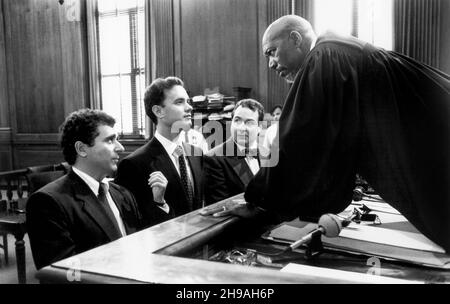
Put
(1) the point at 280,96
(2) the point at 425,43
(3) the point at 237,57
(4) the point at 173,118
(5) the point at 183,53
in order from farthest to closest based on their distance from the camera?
(5) the point at 183,53, (3) the point at 237,57, (1) the point at 280,96, (2) the point at 425,43, (4) the point at 173,118

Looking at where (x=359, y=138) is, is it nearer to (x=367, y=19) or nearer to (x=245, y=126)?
(x=245, y=126)

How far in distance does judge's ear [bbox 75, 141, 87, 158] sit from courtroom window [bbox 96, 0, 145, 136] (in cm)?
571

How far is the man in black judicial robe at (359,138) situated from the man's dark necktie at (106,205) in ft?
2.21

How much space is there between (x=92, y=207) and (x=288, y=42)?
3.95 ft

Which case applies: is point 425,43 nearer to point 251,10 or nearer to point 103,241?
point 251,10

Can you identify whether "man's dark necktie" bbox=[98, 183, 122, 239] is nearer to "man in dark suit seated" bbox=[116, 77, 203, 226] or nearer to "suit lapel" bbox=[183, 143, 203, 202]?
"man in dark suit seated" bbox=[116, 77, 203, 226]

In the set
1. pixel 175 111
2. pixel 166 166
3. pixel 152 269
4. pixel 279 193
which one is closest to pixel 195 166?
pixel 166 166

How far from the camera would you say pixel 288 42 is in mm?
1992

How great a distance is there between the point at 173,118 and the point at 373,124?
140cm

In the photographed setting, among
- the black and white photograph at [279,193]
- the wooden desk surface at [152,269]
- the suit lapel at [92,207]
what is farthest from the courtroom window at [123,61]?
the wooden desk surface at [152,269]

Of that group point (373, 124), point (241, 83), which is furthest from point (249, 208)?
point (241, 83)

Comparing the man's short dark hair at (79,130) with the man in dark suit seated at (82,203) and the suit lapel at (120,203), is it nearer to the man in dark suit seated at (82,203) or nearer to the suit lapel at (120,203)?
the man in dark suit seated at (82,203)

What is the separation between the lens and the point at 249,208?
1.72 meters

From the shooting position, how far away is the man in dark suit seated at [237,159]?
2.78 meters
